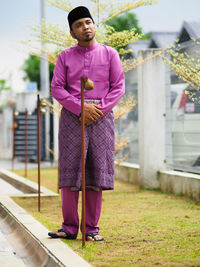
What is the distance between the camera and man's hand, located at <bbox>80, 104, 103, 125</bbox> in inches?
203

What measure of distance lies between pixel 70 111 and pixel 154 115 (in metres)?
5.15

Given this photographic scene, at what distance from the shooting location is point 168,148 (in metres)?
10.1

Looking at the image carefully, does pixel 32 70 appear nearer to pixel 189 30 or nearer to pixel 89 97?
pixel 189 30

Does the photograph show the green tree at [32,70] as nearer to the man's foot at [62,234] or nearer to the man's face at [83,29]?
the man's face at [83,29]

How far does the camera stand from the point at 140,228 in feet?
20.3

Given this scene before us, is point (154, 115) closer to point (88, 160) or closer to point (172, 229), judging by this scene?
point (172, 229)

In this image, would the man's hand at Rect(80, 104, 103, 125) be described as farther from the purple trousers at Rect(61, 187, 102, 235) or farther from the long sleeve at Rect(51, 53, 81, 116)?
the purple trousers at Rect(61, 187, 102, 235)

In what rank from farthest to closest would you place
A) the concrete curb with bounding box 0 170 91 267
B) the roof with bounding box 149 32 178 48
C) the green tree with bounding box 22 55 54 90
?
the green tree with bounding box 22 55 54 90, the roof with bounding box 149 32 178 48, the concrete curb with bounding box 0 170 91 267

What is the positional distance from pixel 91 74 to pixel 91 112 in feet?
1.39

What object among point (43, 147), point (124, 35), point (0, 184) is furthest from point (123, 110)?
point (43, 147)

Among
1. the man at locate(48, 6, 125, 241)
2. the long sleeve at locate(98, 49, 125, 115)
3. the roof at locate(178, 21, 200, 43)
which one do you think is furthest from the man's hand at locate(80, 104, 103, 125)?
the roof at locate(178, 21, 200, 43)

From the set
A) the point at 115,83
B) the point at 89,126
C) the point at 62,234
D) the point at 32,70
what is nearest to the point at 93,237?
the point at 62,234

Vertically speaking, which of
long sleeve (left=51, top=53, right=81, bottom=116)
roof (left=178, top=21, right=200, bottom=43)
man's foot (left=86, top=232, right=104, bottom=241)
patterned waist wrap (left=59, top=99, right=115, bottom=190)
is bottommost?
man's foot (left=86, top=232, right=104, bottom=241)

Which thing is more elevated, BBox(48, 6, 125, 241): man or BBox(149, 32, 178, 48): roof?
BBox(149, 32, 178, 48): roof
